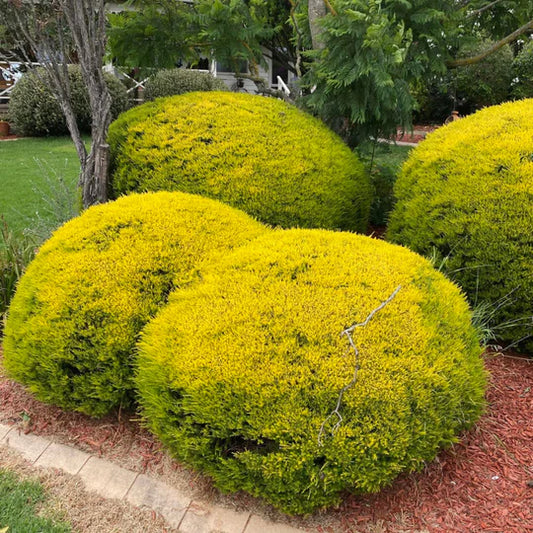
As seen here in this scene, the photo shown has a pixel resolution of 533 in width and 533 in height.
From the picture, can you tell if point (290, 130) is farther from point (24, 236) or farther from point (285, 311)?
point (24, 236)

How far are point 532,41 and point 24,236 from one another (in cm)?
1714

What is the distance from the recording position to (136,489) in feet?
7.63

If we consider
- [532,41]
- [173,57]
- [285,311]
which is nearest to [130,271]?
[285,311]

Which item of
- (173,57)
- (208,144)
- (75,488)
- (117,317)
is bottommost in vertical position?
(75,488)

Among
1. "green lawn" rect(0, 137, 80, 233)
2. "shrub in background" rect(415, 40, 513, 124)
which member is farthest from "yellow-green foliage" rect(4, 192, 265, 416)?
"shrub in background" rect(415, 40, 513, 124)

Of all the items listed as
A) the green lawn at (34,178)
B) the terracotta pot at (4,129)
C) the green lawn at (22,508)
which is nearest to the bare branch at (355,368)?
the green lawn at (22,508)

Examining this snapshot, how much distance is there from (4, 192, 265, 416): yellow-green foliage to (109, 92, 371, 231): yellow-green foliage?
819mm

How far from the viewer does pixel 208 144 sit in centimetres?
398

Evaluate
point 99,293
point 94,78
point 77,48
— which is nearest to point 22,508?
point 99,293

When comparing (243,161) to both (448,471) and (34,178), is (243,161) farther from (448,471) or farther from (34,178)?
(34,178)

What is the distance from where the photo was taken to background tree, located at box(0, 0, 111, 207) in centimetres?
369

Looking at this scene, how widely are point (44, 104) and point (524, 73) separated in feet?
51.8

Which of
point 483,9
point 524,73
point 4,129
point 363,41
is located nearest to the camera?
point 363,41

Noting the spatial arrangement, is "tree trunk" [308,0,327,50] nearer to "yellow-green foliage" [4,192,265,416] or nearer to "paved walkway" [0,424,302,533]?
"yellow-green foliage" [4,192,265,416]
